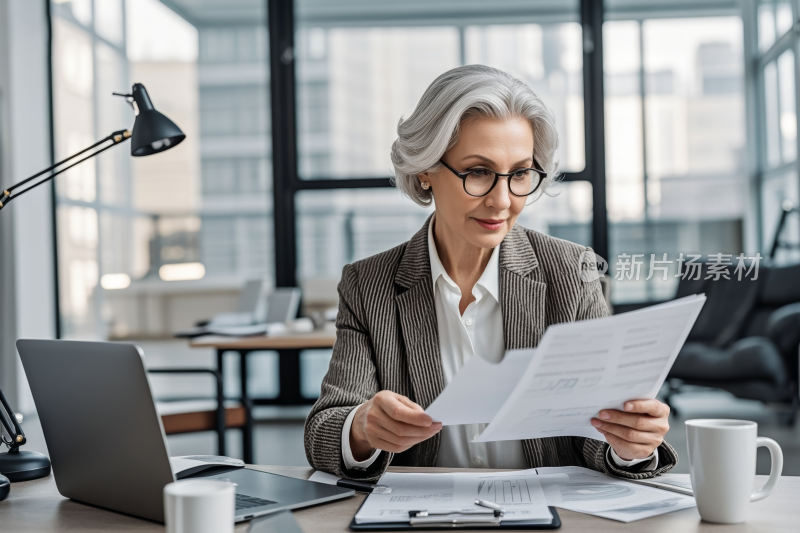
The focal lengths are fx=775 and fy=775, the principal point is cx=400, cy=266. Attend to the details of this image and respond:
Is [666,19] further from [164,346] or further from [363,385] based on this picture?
[363,385]

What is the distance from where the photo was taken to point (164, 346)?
5.57 metres

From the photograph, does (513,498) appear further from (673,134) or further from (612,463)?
(673,134)

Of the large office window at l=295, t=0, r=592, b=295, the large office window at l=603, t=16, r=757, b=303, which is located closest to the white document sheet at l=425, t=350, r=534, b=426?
the large office window at l=295, t=0, r=592, b=295

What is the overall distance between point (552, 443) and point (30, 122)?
16.9 feet

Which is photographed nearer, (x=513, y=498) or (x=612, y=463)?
(x=513, y=498)

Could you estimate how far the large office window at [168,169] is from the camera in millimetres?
5531

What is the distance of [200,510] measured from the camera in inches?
29.6

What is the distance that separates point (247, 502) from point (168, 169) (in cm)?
484

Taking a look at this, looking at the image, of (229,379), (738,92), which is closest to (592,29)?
(738,92)

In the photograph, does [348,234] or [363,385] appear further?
[348,234]

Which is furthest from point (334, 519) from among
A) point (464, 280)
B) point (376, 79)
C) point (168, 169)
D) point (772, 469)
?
point (168, 169)

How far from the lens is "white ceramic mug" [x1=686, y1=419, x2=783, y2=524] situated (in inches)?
35.7

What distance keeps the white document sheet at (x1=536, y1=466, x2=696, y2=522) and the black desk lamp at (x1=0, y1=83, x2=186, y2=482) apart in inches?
31.9

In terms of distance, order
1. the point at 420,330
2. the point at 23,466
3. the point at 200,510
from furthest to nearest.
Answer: the point at 420,330 < the point at 23,466 < the point at 200,510
